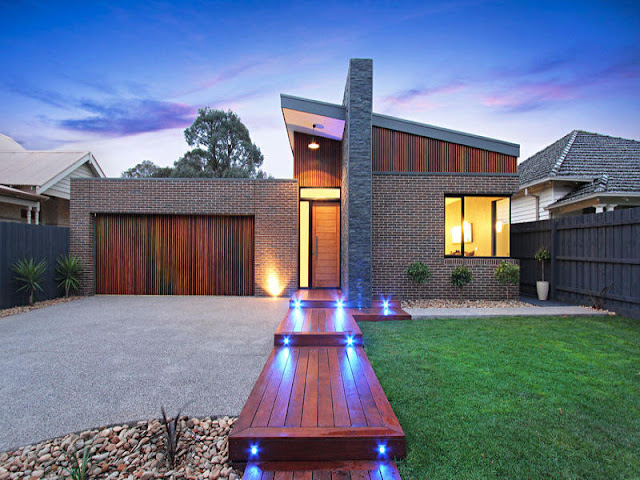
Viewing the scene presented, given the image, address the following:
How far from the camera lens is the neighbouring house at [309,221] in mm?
7695

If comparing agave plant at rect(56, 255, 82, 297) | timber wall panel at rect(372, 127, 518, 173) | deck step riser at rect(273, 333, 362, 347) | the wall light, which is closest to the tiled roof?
timber wall panel at rect(372, 127, 518, 173)

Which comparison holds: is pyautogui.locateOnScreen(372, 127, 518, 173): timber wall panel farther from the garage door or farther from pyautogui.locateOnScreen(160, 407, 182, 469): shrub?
pyautogui.locateOnScreen(160, 407, 182, 469): shrub

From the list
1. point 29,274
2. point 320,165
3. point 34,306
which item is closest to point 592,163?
point 320,165

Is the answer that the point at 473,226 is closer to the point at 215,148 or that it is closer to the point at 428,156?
the point at 428,156

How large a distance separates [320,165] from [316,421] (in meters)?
7.19

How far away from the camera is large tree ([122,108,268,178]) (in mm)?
19641

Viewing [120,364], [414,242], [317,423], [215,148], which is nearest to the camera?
[317,423]

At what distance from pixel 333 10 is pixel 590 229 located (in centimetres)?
803

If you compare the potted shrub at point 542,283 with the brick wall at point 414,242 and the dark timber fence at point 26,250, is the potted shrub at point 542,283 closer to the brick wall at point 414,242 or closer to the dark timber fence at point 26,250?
the brick wall at point 414,242

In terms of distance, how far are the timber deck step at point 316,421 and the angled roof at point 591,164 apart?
10.2 metres

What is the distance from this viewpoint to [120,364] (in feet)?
12.2

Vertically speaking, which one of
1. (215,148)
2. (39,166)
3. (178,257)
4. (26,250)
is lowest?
(178,257)

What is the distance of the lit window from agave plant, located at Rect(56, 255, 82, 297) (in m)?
9.25

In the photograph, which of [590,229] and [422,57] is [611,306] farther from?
[422,57]
